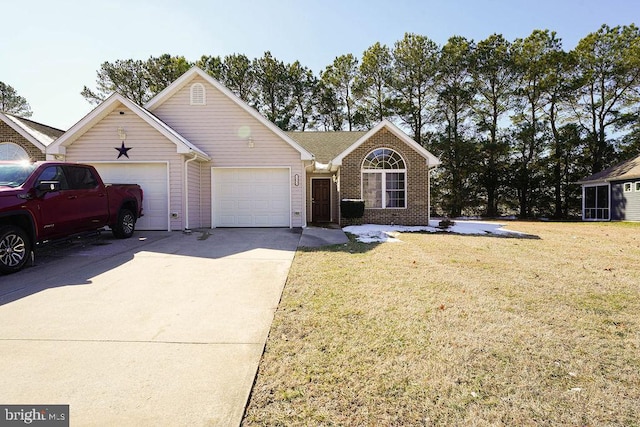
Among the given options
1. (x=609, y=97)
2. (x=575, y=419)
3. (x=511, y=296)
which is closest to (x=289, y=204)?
(x=511, y=296)

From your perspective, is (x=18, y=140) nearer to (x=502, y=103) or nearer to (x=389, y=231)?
(x=389, y=231)

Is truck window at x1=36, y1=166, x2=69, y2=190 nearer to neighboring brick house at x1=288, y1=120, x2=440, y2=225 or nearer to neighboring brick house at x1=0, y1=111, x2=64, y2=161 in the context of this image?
neighboring brick house at x1=288, y1=120, x2=440, y2=225

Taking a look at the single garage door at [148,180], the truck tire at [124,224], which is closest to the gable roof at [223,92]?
the single garage door at [148,180]

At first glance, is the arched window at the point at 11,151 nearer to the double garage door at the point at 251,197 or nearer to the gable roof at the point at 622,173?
the double garage door at the point at 251,197

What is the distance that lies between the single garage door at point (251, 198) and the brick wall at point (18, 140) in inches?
351

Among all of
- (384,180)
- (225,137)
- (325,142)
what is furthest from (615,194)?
(225,137)

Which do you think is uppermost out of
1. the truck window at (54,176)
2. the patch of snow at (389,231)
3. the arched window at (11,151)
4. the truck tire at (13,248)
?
the arched window at (11,151)

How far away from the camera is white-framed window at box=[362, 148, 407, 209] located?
1409 centimetres

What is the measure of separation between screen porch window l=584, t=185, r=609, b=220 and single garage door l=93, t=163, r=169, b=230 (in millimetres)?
25626

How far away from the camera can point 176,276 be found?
5496 millimetres

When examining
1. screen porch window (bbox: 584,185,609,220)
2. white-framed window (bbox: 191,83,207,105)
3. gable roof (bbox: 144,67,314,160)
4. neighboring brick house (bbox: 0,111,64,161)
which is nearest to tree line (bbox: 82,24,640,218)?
screen porch window (bbox: 584,185,609,220)

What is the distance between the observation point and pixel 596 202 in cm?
2227

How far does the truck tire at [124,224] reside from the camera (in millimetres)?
8672

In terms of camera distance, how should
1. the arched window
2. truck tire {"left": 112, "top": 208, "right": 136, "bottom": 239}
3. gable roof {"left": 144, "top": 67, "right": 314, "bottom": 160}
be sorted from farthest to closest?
1. the arched window
2. gable roof {"left": 144, "top": 67, "right": 314, "bottom": 160}
3. truck tire {"left": 112, "top": 208, "right": 136, "bottom": 239}
